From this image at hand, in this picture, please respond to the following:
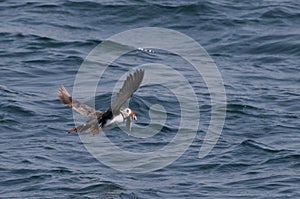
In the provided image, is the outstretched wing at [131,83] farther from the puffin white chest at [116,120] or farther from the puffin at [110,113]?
the puffin white chest at [116,120]

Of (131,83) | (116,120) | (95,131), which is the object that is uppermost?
(131,83)

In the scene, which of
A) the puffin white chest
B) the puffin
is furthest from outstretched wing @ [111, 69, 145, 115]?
the puffin white chest

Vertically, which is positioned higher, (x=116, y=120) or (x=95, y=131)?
(x=116, y=120)

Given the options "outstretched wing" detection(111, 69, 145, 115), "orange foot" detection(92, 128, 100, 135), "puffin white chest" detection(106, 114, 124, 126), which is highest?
"outstretched wing" detection(111, 69, 145, 115)

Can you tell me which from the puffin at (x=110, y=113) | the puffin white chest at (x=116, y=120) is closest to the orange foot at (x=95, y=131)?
the puffin at (x=110, y=113)

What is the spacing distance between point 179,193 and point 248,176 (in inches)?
57.7

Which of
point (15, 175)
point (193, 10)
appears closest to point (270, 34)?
point (193, 10)

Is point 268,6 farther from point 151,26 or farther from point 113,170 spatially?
point 113,170

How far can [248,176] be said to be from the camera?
14094mm

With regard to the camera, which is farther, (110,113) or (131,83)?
(110,113)

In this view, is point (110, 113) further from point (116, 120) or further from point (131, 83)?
point (131, 83)

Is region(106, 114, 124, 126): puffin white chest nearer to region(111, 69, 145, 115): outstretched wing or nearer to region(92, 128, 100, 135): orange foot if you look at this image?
region(92, 128, 100, 135): orange foot

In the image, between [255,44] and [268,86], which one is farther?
[255,44]

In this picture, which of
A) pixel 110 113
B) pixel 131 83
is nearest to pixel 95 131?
pixel 110 113
